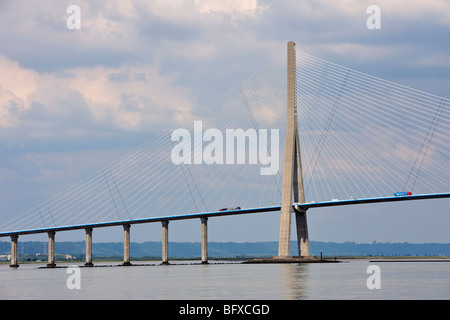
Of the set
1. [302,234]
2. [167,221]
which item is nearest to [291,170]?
[302,234]

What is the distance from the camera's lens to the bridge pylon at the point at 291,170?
95500 millimetres

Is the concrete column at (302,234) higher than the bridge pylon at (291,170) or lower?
lower

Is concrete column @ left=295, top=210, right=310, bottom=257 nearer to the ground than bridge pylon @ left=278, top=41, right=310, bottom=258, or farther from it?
nearer to the ground

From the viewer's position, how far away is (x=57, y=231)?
391 feet

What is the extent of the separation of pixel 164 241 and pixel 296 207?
2642 centimetres

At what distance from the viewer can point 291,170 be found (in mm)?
95375

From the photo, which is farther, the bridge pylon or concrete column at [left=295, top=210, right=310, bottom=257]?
concrete column at [left=295, top=210, right=310, bottom=257]

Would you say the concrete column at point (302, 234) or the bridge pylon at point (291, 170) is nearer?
the bridge pylon at point (291, 170)

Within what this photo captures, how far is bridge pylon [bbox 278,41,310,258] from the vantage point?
9550cm

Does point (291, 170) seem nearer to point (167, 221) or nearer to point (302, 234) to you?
point (302, 234)
